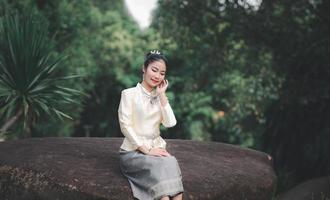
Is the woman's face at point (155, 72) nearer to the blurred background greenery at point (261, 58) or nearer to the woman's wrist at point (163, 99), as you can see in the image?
the woman's wrist at point (163, 99)

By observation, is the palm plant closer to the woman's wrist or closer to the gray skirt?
the woman's wrist

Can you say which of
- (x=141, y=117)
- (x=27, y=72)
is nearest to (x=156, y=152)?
(x=141, y=117)

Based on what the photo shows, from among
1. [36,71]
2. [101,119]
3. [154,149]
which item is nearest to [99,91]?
[101,119]

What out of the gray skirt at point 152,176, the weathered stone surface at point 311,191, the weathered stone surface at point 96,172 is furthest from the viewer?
the weathered stone surface at point 311,191

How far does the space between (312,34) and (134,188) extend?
7.09m

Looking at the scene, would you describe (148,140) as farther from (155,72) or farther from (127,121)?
(155,72)

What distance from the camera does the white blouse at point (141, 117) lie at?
4.97 metres

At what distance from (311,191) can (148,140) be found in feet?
12.7

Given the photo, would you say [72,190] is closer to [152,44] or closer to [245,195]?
[245,195]

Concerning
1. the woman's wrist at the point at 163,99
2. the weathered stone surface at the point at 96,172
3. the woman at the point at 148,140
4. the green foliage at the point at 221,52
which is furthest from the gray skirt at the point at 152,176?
the green foliage at the point at 221,52

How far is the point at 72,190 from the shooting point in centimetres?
474

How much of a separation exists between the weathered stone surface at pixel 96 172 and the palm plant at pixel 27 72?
1.27 metres

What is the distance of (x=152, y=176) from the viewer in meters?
4.69

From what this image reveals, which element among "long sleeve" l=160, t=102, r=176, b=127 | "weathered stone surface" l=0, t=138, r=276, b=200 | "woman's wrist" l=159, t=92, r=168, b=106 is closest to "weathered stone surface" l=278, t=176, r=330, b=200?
"weathered stone surface" l=0, t=138, r=276, b=200
